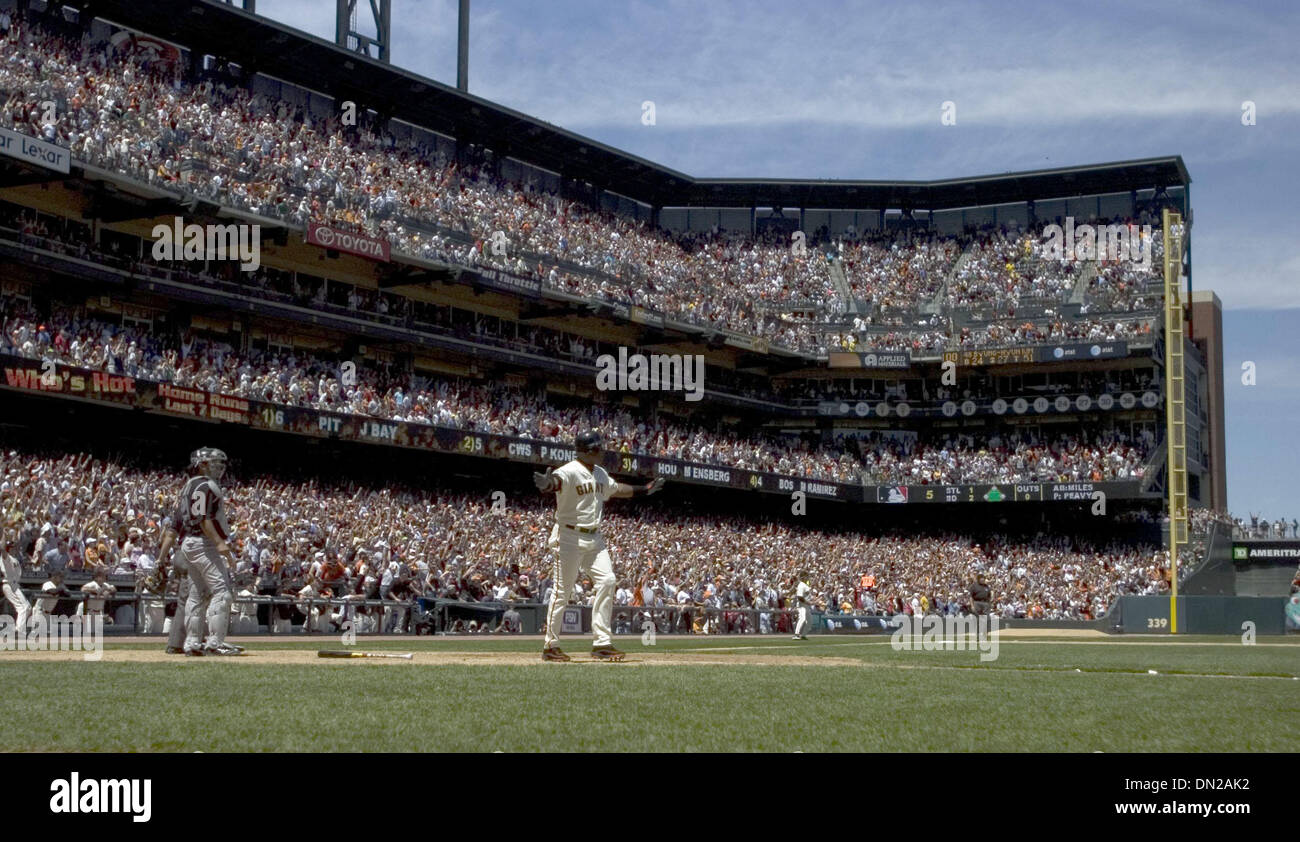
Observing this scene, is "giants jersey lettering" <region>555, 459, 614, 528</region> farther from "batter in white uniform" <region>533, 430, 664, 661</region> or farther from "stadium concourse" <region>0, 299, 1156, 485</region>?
"stadium concourse" <region>0, 299, 1156, 485</region>

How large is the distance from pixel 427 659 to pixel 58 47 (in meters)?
32.6

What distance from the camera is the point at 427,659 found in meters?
14.8

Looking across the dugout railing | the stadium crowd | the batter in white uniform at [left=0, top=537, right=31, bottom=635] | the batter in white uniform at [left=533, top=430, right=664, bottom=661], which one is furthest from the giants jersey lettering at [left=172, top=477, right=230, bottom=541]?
the stadium crowd

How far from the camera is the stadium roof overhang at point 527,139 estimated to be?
45.1 meters

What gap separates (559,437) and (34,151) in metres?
20.8

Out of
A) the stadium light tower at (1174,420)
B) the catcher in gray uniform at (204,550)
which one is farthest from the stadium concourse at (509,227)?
the catcher in gray uniform at (204,550)

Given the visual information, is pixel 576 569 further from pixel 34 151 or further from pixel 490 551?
pixel 34 151

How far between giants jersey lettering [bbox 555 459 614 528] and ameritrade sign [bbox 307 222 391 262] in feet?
93.4

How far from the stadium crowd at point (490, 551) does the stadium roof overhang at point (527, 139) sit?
16.2 m

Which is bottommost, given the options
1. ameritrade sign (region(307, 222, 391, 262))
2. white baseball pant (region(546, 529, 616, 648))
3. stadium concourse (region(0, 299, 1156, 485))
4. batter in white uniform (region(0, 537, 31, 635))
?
batter in white uniform (region(0, 537, 31, 635))

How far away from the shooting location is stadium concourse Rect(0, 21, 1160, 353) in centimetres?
3816

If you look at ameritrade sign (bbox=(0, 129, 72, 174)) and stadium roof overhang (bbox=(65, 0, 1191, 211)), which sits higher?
stadium roof overhang (bbox=(65, 0, 1191, 211))

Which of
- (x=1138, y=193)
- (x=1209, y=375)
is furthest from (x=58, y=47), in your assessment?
(x=1209, y=375)

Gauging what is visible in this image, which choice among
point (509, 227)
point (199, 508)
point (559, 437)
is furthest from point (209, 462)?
point (509, 227)
